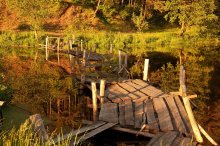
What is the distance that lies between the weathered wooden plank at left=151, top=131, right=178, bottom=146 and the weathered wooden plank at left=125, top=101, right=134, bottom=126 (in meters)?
2.17

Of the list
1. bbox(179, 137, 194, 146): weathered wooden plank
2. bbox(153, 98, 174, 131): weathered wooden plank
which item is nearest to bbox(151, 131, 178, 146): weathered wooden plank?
bbox(179, 137, 194, 146): weathered wooden plank

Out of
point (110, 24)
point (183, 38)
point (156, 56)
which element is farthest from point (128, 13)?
point (156, 56)

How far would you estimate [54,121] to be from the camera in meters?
18.1

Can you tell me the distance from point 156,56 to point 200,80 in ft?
45.3

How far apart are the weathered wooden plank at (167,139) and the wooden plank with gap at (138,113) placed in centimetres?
180

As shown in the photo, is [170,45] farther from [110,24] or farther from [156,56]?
[110,24]

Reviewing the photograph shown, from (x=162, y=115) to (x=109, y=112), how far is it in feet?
8.77

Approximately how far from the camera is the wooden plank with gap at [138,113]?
15.3 meters

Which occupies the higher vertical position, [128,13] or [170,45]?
[128,13]

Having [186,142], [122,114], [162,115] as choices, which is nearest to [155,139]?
[186,142]

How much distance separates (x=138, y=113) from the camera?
650 inches

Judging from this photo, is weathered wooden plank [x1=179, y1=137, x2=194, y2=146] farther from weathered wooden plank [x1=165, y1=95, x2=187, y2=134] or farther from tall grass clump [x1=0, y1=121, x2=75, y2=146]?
tall grass clump [x1=0, y1=121, x2=75, y2=146]

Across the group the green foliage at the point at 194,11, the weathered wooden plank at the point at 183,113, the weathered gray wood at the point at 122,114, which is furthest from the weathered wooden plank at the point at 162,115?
the green foliage at the point at 194,11

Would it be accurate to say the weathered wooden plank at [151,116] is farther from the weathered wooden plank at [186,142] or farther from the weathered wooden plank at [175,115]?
the weathered wooden plank at [186,142]
